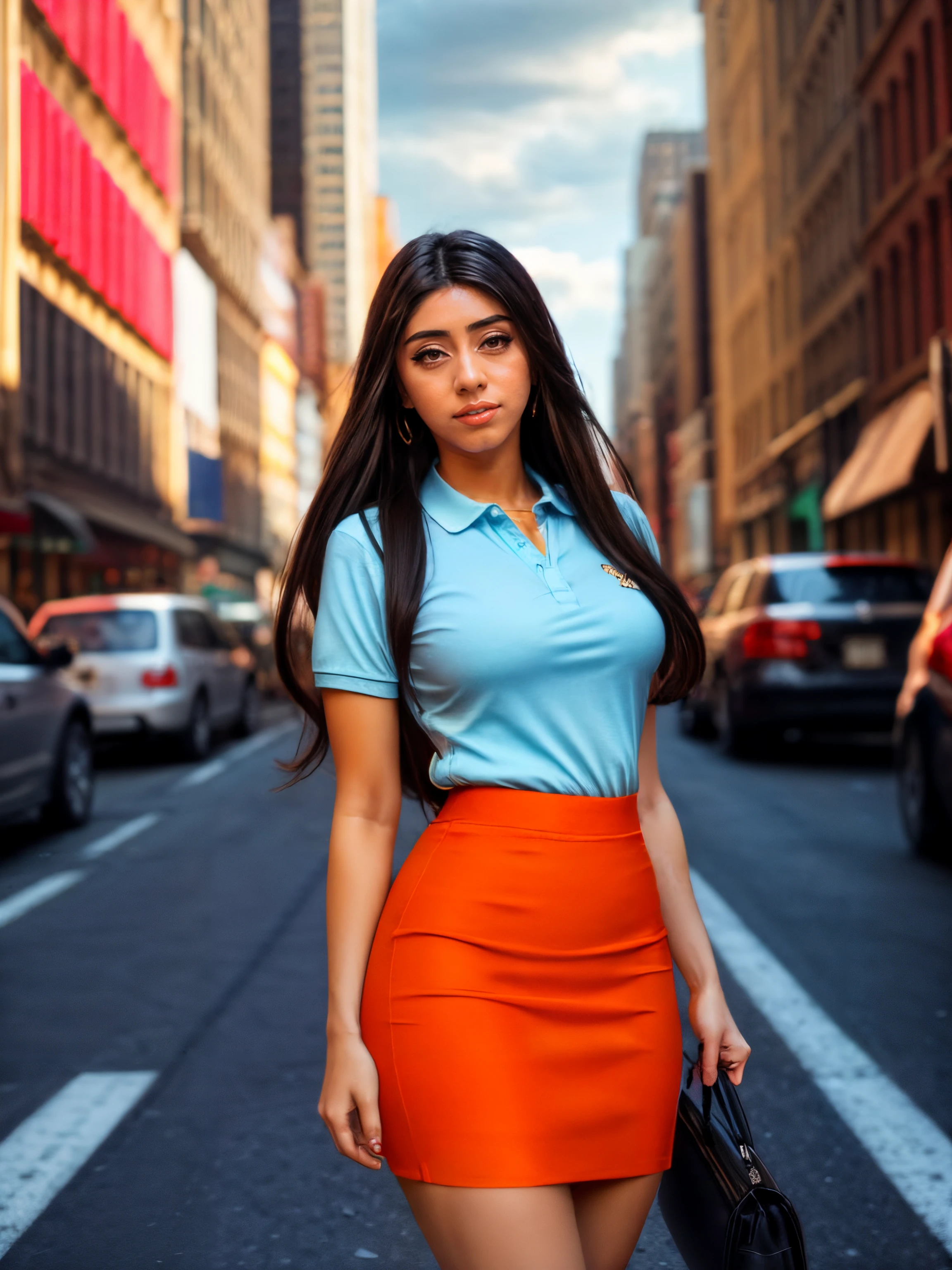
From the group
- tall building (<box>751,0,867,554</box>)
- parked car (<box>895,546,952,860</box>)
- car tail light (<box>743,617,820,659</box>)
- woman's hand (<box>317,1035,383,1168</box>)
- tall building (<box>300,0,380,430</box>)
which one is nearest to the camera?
woman's hand (<box>317,1035,383,1168</box>)

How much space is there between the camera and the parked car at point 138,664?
14617 millimetres

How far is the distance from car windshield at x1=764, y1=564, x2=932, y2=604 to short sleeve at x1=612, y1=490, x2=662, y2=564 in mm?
10657

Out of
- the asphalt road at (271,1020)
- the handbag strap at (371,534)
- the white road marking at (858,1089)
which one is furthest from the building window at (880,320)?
the handbag strap at (371,534)

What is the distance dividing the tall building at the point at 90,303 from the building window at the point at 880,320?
16962 millimetres

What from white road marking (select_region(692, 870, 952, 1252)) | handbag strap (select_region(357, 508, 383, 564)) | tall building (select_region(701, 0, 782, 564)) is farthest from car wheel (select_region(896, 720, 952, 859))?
tall building (select_region(701, 0, 782, 564))

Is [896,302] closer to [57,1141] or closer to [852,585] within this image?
[852,585]

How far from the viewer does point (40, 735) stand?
377 inches

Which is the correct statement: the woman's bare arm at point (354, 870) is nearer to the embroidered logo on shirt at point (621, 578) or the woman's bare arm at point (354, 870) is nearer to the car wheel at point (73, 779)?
the embroidered logo on shirt at point (621, 578)

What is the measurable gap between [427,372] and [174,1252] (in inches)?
83.5

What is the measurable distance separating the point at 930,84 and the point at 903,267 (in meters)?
3.86

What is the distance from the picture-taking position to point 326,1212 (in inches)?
143

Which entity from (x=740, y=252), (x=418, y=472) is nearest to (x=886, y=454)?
(x=418, y=472)

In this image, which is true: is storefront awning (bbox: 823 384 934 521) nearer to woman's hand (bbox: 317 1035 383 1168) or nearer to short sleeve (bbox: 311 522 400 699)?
short sleeve (bbox: 311 522 400 699)

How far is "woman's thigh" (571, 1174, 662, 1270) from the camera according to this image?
2074mm
